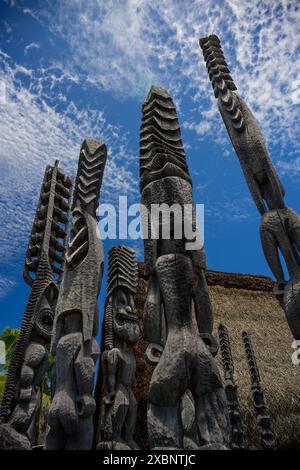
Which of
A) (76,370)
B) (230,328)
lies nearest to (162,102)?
(76,370)

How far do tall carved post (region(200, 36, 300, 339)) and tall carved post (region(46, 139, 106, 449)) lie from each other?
2.01m

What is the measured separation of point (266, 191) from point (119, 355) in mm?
3460

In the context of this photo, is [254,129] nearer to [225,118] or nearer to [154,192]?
[225,118]

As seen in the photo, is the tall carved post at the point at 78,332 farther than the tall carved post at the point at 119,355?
No

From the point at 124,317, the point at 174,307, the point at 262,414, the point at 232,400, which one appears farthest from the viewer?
the point at 232,400

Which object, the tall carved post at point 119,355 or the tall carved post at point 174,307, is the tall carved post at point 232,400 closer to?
the tall carved post at point 119,355

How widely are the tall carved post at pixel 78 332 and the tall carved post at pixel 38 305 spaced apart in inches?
70.7

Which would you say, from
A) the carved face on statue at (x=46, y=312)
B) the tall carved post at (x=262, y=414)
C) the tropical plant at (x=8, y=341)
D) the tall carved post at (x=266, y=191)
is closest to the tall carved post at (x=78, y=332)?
the carved face on statue at (x=46, y=312)

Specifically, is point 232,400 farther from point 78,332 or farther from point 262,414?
point 78,332

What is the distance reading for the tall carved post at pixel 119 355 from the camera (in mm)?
5441

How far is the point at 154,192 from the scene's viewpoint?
386 cm

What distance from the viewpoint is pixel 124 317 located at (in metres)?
6.51

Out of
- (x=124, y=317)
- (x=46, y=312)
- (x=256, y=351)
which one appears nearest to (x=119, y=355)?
(x=124, y=317)

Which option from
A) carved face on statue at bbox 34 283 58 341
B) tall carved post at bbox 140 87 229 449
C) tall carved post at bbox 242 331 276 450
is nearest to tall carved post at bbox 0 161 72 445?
carved face on statue at bbox 34 283 58 341
